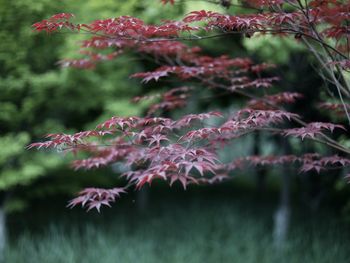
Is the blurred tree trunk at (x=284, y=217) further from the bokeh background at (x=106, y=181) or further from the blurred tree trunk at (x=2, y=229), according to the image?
the blurred tree trunk at (x=2, y=229)

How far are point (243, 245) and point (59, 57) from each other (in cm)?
298

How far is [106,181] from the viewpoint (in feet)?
19.9

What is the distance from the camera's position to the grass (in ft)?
13.4

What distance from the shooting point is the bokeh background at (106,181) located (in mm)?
4145

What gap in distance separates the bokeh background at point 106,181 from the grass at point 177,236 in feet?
0.05

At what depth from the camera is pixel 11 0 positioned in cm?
396

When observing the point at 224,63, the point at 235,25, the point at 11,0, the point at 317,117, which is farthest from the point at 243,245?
the point at 11,0

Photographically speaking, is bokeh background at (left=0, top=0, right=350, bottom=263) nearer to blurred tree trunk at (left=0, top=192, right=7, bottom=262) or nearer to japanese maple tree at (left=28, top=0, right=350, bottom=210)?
blurred tree trunk at (left=0, top=192, right=7, bottom=262)

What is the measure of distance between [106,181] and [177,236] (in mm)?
1680

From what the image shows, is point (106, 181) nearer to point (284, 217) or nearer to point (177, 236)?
point (177, 236)

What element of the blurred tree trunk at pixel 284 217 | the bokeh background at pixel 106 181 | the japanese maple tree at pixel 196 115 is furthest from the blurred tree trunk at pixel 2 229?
the blurred tree trunk at pixel 284 217

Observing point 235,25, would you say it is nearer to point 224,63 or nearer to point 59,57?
point 224,63

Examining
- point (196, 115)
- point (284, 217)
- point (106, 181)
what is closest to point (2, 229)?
point (106, 181)

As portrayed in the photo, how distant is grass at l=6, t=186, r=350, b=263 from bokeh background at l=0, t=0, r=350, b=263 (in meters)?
0.02
